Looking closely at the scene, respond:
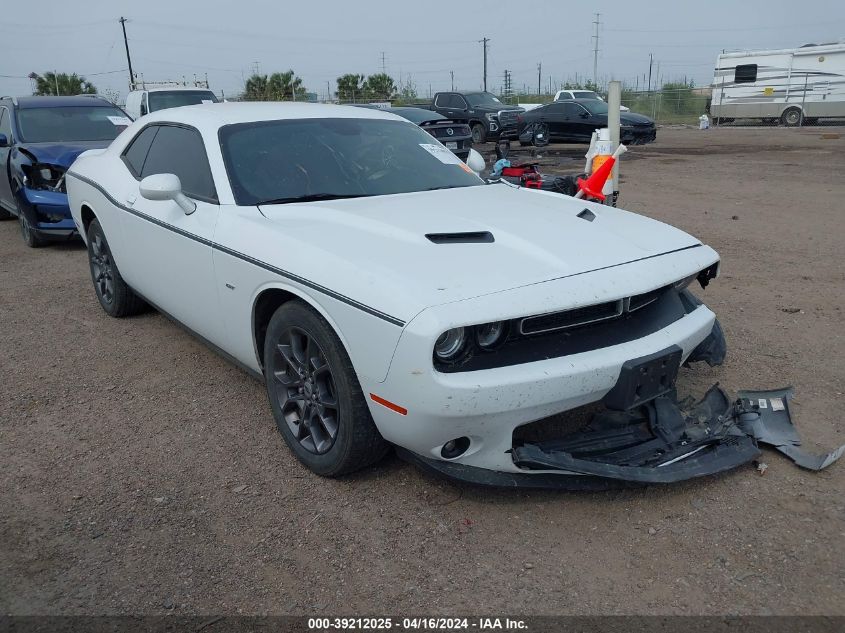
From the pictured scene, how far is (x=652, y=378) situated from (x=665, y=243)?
0.76 m

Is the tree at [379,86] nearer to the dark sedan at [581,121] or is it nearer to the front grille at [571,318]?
the dark sedan at [581,121]

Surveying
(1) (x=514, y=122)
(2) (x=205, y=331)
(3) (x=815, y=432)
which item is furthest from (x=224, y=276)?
(1) (x=514, y=122)

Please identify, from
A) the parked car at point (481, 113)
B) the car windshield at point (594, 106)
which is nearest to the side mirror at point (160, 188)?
the parked car at point (481, 113)

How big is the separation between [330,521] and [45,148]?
22.4 ft

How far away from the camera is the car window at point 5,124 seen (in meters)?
8.36

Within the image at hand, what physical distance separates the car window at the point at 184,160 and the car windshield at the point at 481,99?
17.8 meters

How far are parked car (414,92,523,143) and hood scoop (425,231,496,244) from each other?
18.3m

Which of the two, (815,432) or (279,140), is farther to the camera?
(279,140)

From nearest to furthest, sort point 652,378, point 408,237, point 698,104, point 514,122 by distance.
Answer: point 652,378 → point 408,237 → point 514,122 → point 698,104

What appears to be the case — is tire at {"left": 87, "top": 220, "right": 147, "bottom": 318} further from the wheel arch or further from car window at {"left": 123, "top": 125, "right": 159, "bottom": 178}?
the wheel arch

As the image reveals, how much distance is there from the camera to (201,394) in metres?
4.09

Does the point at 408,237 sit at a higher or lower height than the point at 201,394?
higher

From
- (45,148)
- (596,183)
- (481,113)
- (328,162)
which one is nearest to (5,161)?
(45,148)

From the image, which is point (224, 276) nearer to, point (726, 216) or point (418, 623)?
point (418, 623)
